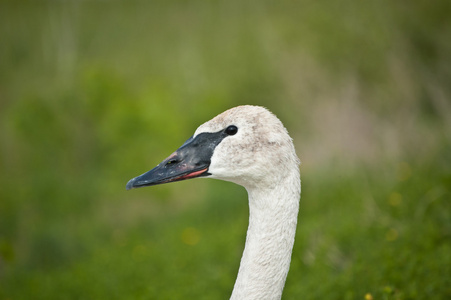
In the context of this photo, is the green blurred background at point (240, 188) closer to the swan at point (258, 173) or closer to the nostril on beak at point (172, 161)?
the swan at point (258, 173)

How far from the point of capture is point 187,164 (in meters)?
2.15

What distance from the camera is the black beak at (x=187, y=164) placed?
7.04ft

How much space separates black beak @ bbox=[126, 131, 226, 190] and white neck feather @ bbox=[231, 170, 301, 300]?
306 millimetres

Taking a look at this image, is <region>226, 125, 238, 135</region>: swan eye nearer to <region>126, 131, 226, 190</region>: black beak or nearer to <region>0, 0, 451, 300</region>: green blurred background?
<region>126, 131, 226, 190</region>: black beak

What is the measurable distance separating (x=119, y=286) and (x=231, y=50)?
7942mm

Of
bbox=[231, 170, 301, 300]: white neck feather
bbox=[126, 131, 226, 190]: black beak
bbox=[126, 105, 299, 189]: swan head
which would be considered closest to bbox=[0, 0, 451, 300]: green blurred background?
bbox=[231, 170, 301, 300]: white neck feather

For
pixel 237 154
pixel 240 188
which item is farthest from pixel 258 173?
pixel 240 188

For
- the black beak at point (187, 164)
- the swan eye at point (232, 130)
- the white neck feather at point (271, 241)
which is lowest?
the white neck feather at point (271, 241)

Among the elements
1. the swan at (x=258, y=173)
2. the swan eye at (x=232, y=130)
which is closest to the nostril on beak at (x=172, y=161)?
the swan at (x=258, y=173)

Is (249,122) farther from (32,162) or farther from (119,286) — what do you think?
(32,162)

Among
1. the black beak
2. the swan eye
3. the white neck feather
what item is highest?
the swan eye

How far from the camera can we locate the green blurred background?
13.4 feet

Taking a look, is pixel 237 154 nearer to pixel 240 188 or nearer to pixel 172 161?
pixel 172 161

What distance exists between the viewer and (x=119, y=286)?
4.74 meters
